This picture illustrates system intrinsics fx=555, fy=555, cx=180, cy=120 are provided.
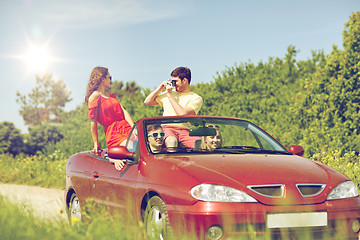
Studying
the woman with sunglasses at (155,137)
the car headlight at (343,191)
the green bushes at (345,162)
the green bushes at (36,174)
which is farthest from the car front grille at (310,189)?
the green bushes at (36,174)

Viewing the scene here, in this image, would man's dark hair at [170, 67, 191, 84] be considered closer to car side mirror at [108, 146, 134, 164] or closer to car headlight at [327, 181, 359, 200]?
car side mirror at [108, 146, 134, 164]

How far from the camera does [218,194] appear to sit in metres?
4.85

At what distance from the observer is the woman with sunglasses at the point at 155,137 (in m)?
6.36

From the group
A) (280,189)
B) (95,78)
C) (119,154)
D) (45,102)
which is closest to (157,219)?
(119,154)

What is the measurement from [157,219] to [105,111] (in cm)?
340

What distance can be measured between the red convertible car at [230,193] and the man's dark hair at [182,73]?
186cm

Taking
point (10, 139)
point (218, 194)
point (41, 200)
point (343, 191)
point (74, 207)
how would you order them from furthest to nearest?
point (10, 139) < point (41, 200) < point (74, 207) < point (343, 191) < point (218, 194)

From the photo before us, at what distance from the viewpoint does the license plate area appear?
478cm

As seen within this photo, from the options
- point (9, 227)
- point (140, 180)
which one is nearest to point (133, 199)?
point (140, 180)

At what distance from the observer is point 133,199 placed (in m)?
5.69

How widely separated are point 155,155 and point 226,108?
12.1 metres

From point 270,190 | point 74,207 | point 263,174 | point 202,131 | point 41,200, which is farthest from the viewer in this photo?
point 41,200

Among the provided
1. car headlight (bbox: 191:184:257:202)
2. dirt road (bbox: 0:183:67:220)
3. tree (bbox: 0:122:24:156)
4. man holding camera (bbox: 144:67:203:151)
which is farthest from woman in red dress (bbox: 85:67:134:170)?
tree (bbox: 0:122:24:156)

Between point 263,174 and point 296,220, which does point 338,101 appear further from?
point 296,220
